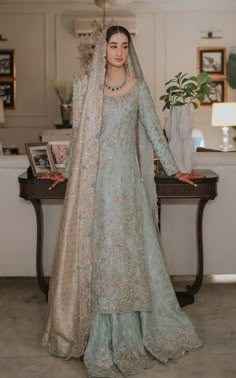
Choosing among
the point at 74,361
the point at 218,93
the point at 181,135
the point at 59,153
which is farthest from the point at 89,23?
the point at 74,361

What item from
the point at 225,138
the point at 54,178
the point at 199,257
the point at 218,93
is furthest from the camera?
the point at 218,93

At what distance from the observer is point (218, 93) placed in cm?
980

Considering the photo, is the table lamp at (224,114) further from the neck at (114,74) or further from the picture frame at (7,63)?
the neck at (114,74)

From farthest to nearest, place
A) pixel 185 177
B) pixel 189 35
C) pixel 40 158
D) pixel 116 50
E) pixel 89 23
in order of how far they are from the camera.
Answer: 1. pixel 189 35
2. pixel 89 23
3. pixel 40 158
4. pixel 185 177
5. pixel 116 50

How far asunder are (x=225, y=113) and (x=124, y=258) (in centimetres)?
605

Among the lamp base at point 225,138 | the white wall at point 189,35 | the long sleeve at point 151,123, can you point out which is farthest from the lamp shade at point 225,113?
the long sleeve at point 151,123

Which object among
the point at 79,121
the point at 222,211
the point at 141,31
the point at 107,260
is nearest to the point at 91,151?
the point at 79,121

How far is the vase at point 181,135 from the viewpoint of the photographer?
411 cm

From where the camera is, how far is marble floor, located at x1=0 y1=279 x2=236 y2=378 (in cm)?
302

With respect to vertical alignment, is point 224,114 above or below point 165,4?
below

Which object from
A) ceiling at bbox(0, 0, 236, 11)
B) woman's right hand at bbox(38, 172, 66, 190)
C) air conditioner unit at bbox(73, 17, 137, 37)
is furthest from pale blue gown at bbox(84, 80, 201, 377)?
ceiling at bbox(0, 0, 236, 11)

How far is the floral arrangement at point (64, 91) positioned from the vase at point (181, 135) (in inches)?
199

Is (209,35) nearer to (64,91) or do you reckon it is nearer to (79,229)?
(64,91)

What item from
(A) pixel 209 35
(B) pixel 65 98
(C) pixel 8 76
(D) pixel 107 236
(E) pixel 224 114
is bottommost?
(D) pixel 107 236
